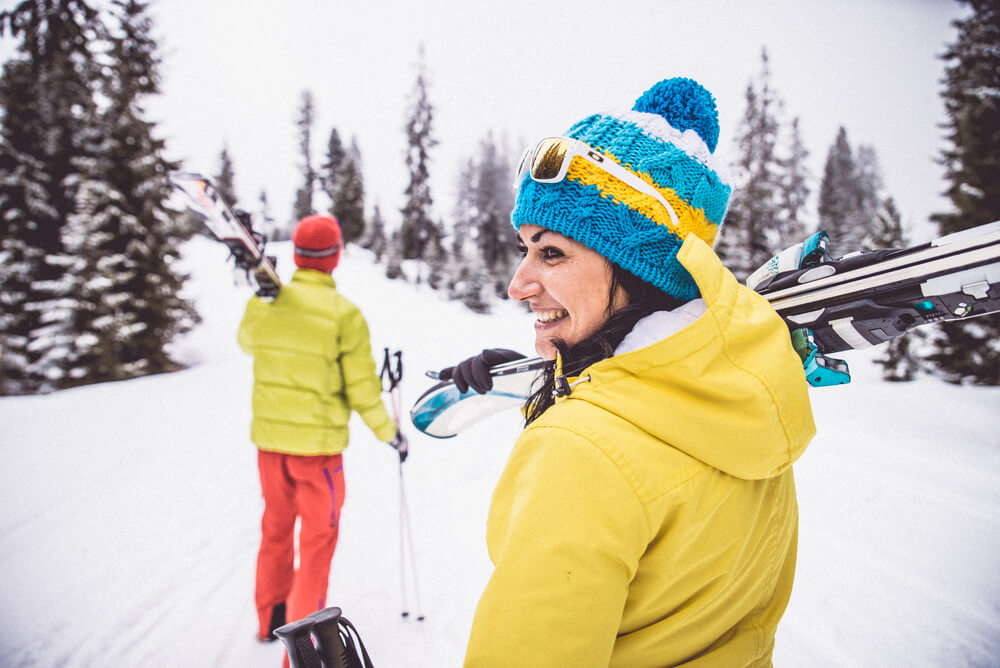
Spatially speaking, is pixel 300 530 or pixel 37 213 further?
pixel 37 213

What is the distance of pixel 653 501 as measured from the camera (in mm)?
879

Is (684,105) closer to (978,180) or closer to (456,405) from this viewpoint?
(456,405)

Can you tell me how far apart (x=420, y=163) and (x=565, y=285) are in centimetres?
3022

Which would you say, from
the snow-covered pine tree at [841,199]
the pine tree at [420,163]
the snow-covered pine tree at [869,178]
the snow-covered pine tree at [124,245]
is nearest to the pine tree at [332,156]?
the pine tree at [420,163]

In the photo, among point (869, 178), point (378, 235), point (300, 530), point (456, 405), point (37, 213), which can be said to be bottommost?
point (378, 235)

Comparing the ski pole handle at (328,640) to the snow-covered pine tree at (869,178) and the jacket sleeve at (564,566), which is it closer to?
the jacket sleeve at (564,566)

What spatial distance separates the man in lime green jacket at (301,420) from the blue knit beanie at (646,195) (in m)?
2.14

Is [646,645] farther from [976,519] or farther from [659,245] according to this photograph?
[976,519]

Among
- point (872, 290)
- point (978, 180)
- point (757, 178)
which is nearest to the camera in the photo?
point (872, 290)

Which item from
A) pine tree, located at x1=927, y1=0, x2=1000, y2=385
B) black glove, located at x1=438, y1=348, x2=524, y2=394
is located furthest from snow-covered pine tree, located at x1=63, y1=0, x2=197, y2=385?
pine tree, located at x1=927, y1=0, x2=1000, y2=385

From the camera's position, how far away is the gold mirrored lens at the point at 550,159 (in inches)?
53.6

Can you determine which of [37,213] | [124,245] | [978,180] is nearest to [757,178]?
[978,180]

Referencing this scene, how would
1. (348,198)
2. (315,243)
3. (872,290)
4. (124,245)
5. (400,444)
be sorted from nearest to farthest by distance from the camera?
(872,290), (315,243), (400,444), (124,245), (348,198)

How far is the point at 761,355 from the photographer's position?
1.00 meters
